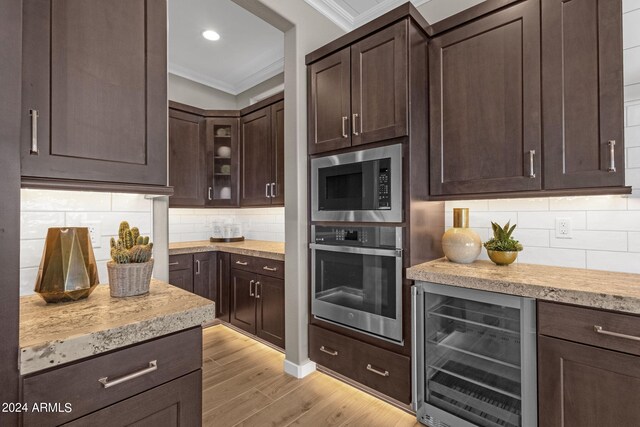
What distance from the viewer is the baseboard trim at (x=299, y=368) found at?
2.32m

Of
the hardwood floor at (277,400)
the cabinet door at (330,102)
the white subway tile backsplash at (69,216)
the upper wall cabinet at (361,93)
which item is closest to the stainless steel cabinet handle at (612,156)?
the upper wall cabinet at (361,93)

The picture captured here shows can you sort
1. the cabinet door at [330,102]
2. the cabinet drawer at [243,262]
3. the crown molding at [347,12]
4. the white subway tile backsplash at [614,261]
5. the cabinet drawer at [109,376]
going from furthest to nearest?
the cabinet drawer at [243,262] < the crown molding at [347,12] < the cabinet door at [330,102] < the white subway tile backsplash at [614,261] < the cabinet drawer at [109,376]

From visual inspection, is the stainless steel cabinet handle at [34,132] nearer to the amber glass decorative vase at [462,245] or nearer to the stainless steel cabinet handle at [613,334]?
the amber glass decorative vase at [462,245]

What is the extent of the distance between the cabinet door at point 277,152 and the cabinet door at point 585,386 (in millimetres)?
2340

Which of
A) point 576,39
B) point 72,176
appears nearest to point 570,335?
point 576,39

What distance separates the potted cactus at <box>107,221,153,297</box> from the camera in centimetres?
122

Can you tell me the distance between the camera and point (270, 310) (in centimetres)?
278

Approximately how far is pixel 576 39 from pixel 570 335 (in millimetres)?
1433

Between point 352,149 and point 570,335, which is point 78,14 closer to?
point 352,149

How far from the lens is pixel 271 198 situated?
320 centimetres

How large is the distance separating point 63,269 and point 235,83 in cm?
359

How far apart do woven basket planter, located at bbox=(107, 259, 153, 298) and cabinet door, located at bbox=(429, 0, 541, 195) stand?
1708 millimetres

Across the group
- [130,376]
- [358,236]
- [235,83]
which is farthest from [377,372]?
[235,83]

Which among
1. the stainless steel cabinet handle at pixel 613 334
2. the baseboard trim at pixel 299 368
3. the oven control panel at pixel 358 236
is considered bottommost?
the baseboard trim at pixel 299 368
